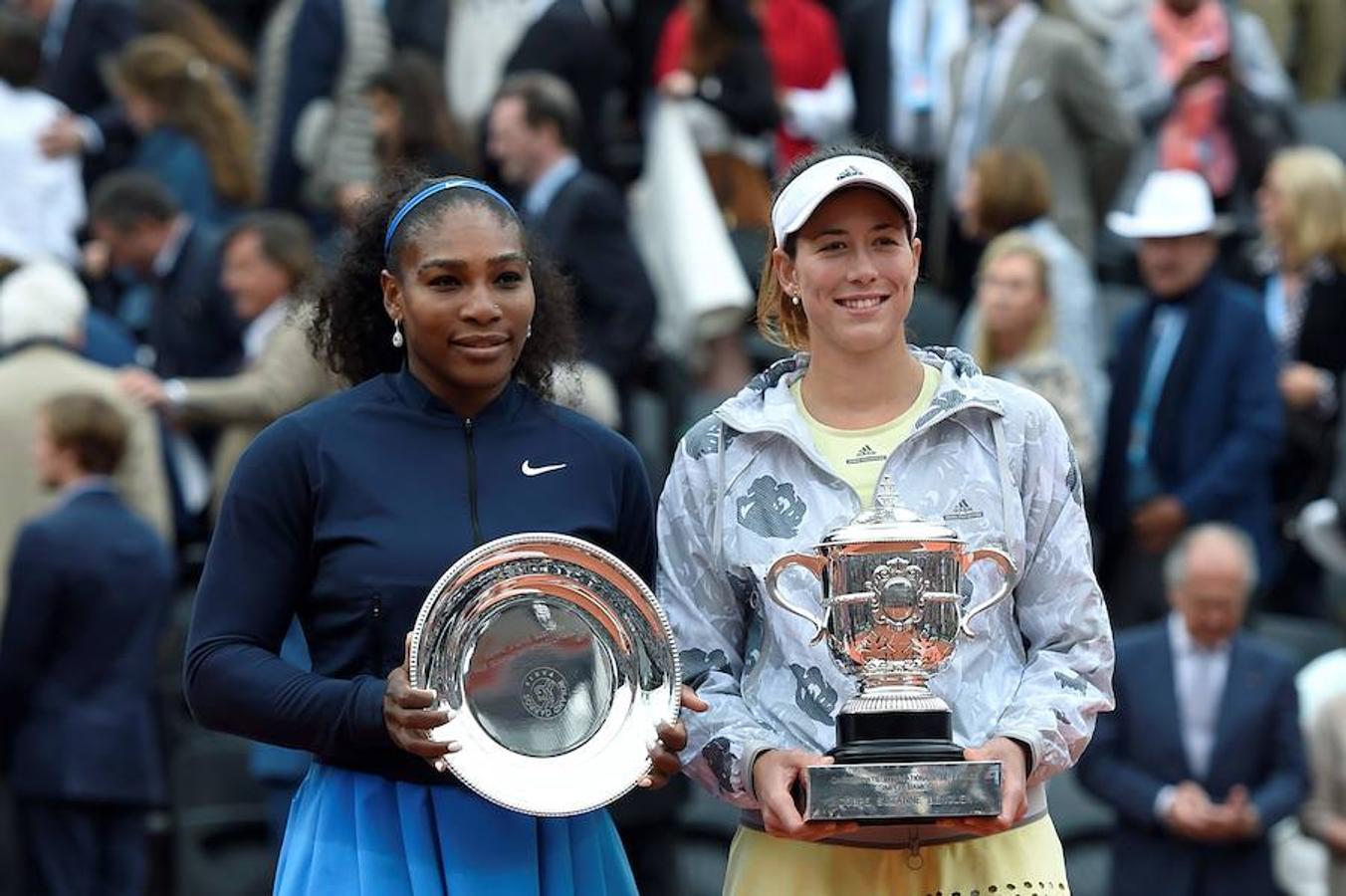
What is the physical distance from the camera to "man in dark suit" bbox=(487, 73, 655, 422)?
10.1m

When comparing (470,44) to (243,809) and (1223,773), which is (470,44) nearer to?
(243,809)

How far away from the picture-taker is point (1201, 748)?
8867 millimetres

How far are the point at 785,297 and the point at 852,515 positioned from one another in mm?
438

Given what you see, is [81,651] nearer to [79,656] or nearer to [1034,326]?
[79,656]

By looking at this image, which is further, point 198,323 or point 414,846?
point 198,323

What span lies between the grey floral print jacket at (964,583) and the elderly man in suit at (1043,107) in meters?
7.02

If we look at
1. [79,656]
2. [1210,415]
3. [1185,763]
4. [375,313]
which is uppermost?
[375,313]

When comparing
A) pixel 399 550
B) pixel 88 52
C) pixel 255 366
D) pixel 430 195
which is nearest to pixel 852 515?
pixel 399 550

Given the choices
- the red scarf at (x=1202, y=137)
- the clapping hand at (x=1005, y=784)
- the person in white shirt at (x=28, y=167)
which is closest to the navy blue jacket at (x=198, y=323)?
the person in white shirt at (x=28, y=167)

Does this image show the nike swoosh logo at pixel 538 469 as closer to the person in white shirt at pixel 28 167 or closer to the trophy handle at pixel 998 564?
the trophy handle at pixel 998 564

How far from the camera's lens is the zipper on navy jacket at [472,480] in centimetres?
463

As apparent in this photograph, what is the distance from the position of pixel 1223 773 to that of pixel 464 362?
4692 mm

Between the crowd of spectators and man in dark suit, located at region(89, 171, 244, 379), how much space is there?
17 mm

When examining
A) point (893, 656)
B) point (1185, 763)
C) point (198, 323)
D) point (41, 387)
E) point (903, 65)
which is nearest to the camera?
point (893, 656)
